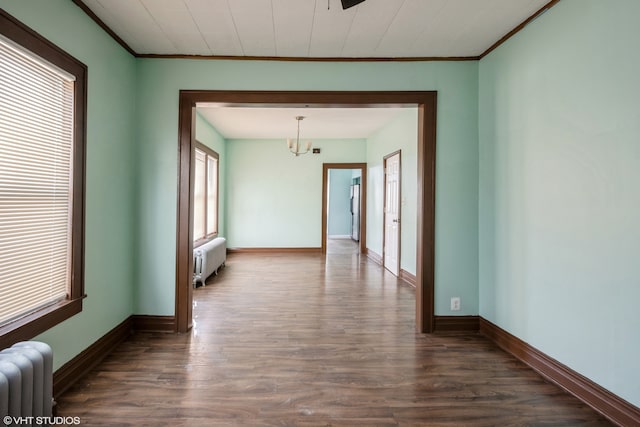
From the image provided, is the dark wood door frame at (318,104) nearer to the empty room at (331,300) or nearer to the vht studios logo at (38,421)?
the empty room at (331,300)

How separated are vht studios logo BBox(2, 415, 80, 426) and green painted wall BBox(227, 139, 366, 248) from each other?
6175mm

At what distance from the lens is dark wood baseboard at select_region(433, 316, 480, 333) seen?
3330 mm

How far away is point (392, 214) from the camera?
6.16 m

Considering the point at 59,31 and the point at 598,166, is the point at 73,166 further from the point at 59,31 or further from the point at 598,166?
the point at 598,166

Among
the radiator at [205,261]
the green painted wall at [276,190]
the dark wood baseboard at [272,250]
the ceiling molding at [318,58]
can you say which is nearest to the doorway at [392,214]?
the green painted wall at [276,190]

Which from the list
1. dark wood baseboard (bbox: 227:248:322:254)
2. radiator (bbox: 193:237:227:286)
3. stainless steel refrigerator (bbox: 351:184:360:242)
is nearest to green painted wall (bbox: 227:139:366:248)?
dark wood baseboard (bbox: 227:248:322:254)

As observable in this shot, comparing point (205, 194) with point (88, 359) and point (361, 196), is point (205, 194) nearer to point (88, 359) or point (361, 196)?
point (361, 196)

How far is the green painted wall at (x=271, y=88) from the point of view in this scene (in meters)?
3.26

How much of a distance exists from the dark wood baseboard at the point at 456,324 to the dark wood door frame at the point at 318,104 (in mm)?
79

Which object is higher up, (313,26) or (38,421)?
(313,26)

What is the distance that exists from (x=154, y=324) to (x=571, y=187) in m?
3.55

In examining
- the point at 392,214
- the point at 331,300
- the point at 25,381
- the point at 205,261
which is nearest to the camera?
the point at 25,381

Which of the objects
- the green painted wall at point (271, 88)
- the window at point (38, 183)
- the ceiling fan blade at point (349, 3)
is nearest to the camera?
the window at point (38, 183)

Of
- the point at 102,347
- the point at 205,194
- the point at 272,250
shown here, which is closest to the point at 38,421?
the point at 102,347
